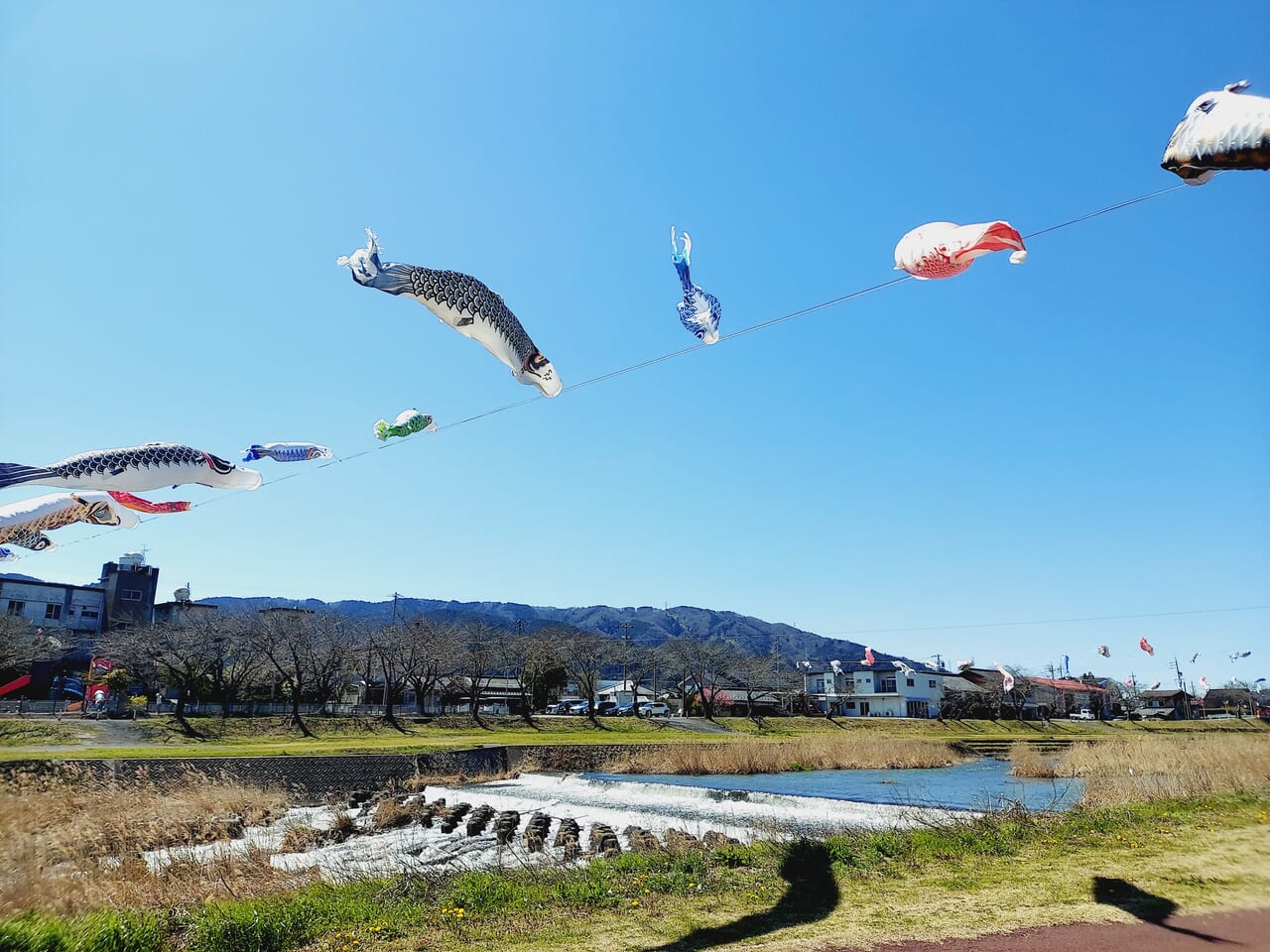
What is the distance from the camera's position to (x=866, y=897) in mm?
8367

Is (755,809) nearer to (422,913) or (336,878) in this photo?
(336,878)

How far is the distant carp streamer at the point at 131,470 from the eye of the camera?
355 inches

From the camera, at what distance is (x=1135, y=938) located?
6.49 metres

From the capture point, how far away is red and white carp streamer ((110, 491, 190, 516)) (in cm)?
1151

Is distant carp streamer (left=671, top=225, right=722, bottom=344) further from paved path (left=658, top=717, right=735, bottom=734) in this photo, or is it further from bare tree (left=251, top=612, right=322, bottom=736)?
paved path (left=658, top=717, right=735, bottom=734)

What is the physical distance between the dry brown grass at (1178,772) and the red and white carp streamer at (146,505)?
50.5ft

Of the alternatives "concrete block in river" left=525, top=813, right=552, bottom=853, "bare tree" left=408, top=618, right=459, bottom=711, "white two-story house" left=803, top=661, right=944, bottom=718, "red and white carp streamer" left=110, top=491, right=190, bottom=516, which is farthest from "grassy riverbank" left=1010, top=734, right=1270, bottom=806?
"white two-story house" left=803, top=661, right=944, bottom=718

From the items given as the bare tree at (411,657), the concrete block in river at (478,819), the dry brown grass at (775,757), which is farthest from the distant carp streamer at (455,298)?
the bare tree at (411,657)

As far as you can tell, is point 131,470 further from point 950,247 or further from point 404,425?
point 950,247

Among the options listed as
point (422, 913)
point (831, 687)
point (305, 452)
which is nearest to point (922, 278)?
point (422, 913)

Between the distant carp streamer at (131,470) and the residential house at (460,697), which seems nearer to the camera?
the distant carp streamer at (131,470)

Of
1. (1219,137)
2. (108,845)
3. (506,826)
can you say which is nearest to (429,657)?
(506,826)

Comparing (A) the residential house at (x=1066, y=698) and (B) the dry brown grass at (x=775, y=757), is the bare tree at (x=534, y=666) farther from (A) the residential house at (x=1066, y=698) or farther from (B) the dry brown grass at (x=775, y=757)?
(A) the residential house at (x=1066, y=698)

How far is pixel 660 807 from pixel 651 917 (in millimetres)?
12689
